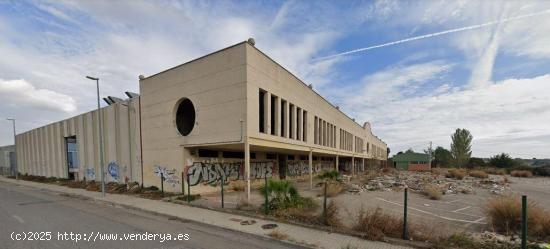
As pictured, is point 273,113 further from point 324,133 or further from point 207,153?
point 324,133

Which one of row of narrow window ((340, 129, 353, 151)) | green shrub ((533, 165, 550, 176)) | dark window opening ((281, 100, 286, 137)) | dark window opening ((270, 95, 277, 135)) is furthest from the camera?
green shrub ((533, 165, 550, 176))

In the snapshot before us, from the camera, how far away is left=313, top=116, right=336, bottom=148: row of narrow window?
996 inches

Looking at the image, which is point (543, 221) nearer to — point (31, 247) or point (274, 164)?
point (31, 247)

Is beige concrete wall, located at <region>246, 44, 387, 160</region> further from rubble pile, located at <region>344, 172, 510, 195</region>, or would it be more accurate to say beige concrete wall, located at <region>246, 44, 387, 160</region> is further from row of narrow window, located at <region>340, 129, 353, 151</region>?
row of narrow window, located at <region>340, 129, 353, 151</region>

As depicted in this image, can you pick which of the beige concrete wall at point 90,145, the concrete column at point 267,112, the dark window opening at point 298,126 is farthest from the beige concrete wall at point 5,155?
the concrete column at point 267,112

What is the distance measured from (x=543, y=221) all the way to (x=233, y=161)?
1549 cm

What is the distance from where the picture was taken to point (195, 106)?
1619 centimetres

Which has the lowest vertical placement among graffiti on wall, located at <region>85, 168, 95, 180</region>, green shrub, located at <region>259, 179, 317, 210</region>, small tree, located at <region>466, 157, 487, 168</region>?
green shrub, located at <region>259, 179, 317, 210</region>

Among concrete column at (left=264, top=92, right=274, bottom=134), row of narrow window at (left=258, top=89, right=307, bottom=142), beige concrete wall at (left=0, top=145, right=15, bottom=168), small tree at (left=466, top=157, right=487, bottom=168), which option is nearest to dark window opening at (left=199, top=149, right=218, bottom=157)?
row of narrow window at (left=258, top=89, right=307, bottom=142)

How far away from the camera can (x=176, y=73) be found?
17250mm

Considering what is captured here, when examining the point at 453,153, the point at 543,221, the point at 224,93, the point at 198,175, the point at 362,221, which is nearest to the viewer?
the point at 543,221

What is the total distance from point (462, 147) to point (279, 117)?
232 feet

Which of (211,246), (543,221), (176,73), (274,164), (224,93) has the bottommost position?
(211,246)

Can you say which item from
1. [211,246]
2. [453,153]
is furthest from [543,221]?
[453,153]
